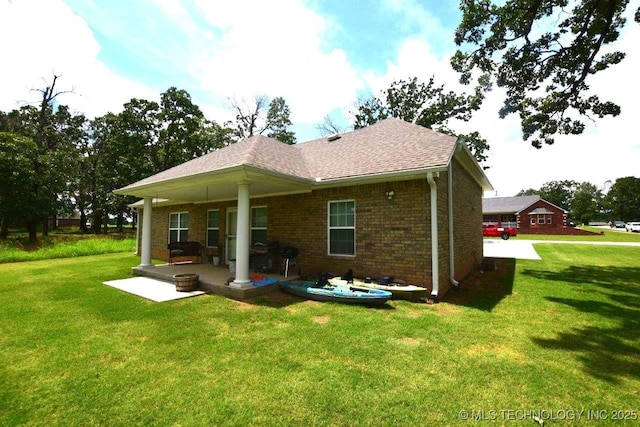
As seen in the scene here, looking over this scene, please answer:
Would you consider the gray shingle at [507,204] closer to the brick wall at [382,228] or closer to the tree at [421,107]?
the tree at [421,107]

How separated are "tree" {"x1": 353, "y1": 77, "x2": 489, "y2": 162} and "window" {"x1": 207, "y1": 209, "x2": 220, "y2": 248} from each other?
19.2 metres

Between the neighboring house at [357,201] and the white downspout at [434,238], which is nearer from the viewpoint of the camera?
the white downspout at [434,238]

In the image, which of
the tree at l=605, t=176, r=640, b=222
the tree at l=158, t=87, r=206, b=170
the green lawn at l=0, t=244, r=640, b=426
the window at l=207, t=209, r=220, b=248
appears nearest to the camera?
the green lawn at l=0, t=244, r=640, b=426

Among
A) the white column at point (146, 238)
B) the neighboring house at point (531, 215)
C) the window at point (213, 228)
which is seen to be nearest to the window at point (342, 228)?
the window at point (213, 228)

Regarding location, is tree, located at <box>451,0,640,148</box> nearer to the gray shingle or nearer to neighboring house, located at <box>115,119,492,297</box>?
neighboring house, located at <box>115,119,492,297</box>

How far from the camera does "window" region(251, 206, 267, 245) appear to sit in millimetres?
10211

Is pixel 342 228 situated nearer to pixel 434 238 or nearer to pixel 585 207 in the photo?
pixel 434 238

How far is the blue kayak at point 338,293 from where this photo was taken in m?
6.06

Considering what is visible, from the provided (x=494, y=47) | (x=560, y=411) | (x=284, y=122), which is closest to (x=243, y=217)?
(x=560, y=411)

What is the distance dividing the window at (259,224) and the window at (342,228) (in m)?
2.96

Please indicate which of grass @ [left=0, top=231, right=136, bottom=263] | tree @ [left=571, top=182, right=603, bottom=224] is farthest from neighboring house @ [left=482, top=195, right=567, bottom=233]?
tree @ [left=571, top=182, right=603, bottom=224]

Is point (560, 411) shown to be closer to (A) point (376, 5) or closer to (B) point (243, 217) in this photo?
(B) point (243, 217)

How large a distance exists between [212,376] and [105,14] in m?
8.08

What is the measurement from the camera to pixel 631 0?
9234mm
